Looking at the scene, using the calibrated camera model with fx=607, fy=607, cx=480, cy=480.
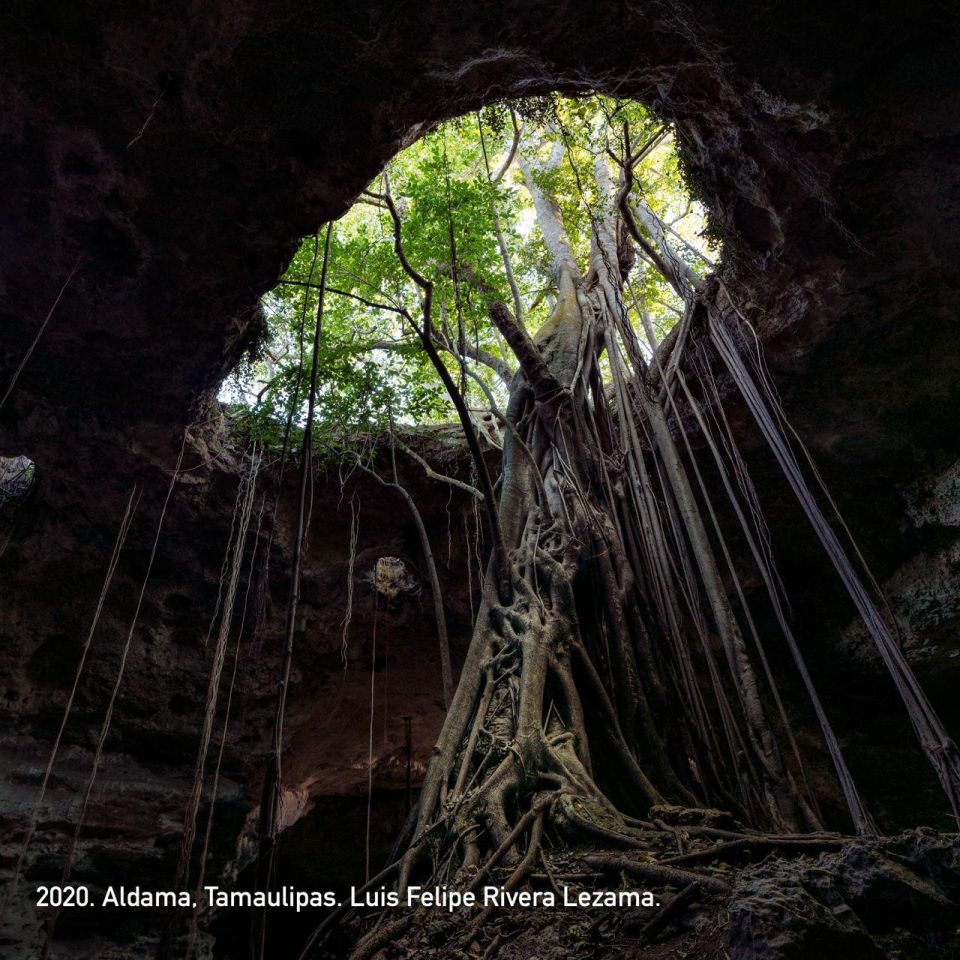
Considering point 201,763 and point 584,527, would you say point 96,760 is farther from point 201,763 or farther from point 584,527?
point 584,527

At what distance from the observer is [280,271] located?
2846mm

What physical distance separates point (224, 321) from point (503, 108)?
5.66 feet

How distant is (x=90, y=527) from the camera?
4.08 metres

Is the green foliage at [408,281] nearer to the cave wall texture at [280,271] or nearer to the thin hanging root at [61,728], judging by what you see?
the cave wall texture at [280,271]

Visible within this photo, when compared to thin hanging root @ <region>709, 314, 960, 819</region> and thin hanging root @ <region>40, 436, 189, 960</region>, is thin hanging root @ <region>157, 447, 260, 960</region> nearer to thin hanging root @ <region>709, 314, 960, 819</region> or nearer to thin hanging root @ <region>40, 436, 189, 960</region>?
thin hanging root @ <region>40, 436, 189, 960</region>

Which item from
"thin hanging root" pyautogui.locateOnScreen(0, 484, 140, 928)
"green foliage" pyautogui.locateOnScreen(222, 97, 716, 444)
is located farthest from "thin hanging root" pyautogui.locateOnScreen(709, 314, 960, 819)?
"thin hanging root" pyautogui.locateOnScreen(0, 484, 140, 928)

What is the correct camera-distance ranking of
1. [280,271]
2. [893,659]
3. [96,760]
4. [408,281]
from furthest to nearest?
[408,281] < [280,271] < [893,659] < [96,760]

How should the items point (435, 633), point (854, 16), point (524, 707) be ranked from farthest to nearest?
1. point (435, 633)
2. point (524, 707)
3. point (854, 16)

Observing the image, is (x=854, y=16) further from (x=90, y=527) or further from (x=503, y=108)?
(x=90, y=527)

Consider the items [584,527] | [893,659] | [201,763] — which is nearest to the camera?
[201,763]

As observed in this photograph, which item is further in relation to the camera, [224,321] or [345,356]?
[345,356]

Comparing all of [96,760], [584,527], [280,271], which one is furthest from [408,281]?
[96,760]

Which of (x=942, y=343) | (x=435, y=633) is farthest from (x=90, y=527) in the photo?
(x=942, y=343)

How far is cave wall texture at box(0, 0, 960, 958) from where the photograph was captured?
7.17 ft
